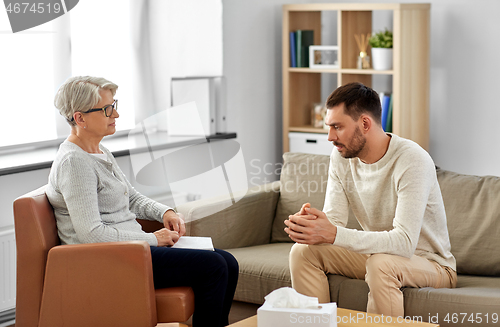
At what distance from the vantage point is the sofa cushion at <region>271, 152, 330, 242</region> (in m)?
3.02

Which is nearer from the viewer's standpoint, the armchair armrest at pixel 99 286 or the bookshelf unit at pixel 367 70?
the armchair armrest at pixel 99 286

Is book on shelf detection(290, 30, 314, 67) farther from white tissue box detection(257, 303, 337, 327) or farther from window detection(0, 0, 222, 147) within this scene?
white tissue box detection(257, 303, 337, 327)

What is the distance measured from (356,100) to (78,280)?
1.15 m

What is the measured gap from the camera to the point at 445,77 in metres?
4.07

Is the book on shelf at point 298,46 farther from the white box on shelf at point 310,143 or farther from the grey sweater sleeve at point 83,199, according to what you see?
the grey sweater sleeve at point 83,199

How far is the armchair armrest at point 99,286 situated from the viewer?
6.84 feet

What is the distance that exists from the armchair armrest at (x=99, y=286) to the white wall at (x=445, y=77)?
Result: 7.01ft

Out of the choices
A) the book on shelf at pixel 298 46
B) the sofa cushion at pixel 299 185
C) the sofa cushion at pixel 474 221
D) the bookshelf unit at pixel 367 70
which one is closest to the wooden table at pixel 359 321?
the sofa cushion at pixel 474 221

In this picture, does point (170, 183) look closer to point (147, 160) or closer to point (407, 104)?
point (147, 160)

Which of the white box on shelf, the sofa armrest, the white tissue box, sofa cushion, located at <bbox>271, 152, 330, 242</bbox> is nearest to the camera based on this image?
the white tissue box

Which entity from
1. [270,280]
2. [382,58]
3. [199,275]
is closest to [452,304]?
[270,280]

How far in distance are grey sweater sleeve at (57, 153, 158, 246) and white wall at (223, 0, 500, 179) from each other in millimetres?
2011

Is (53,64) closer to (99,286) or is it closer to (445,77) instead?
(99,286)

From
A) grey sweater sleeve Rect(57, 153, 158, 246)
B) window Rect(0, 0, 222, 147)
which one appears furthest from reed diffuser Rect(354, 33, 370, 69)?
grey sweater sleeve Rect(57, 153, 158, 246)
